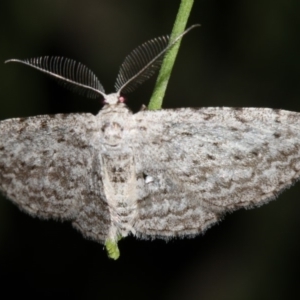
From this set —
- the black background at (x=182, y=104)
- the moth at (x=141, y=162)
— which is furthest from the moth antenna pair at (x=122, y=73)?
the black background at (x=182, y=104)

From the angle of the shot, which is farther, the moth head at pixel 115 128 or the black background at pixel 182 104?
the black background at pixel 182 104

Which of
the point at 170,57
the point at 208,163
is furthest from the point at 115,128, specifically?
the point at 170,57

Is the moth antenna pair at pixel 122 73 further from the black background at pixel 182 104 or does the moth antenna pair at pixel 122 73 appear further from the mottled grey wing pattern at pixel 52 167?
the black background at pixel 182 104

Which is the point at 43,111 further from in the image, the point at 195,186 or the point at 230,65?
the point at 195,186

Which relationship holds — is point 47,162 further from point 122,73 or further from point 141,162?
point 122,73

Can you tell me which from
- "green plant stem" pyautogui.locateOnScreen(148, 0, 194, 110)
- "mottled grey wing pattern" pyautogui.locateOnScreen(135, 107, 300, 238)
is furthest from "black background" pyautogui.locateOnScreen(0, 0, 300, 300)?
"green plant stem" pyautogui.locateOnScreen(148, 0, 194, 110)

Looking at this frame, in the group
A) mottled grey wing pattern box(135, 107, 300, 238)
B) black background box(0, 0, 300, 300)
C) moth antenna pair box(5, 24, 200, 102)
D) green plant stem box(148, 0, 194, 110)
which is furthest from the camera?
black background box(0, 0, 300, 300)

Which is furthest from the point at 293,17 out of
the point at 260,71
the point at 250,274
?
the point at 250,274

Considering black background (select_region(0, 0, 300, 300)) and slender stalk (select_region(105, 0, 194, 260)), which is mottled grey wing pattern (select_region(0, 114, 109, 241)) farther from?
black background (select_region(0, 0, 300, 300))
